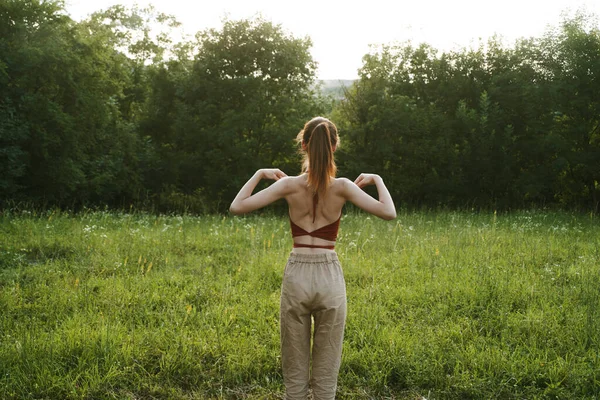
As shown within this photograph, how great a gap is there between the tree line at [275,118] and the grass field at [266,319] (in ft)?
31.4

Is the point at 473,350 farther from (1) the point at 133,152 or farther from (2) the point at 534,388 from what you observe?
(1) the point at 133,152

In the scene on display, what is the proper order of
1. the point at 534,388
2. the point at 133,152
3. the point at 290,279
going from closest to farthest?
the point at 290,279 < the point at 534,388 < the point at 133,152

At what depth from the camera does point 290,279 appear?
3348mm

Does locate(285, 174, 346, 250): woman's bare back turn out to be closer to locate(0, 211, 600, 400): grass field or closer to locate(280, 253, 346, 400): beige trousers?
locate(280, 253, 346, 400): beige trousers

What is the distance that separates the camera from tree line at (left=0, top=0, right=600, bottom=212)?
17.7 metres

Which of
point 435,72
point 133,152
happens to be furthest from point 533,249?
point 133,152

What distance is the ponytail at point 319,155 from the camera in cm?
325

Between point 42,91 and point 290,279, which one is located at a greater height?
point 42,91

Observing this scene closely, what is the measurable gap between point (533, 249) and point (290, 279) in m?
6.88

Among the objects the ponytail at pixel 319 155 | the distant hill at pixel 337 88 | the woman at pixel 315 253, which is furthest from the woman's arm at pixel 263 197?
the distant hill at pixel 337 88

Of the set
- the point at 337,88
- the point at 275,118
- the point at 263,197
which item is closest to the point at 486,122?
the point at 337,88

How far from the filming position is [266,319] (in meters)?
5.94

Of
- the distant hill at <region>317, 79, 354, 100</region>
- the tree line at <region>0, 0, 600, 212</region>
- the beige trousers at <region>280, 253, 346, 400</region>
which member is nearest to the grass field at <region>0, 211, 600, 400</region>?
the beige trousers at <region>280, 253, 346, 400</region>

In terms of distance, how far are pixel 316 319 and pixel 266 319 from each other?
2616mm
